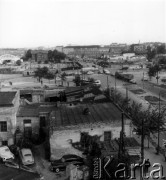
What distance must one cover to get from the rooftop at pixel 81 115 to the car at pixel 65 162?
196 centimetres

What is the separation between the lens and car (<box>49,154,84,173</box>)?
1606 centimetres

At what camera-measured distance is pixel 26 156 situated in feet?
56.7

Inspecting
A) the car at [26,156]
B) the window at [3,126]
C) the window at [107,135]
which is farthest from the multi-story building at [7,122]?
the window at [107,135]

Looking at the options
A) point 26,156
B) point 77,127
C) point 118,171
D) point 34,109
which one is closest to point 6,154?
point 26,156

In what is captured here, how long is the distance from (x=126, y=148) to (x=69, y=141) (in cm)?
338

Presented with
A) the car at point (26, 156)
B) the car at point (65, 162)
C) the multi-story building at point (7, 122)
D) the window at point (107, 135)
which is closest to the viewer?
the car at point (65, 162)

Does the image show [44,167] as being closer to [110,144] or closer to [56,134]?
[56,134]

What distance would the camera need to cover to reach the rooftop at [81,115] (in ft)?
61.4

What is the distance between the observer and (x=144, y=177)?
15.2 metres

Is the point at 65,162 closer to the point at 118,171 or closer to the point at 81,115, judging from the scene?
the point at 118,171

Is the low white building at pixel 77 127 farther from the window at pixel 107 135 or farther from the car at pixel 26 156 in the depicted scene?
the car at pixel 26 156

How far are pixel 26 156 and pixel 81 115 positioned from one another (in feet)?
16.1

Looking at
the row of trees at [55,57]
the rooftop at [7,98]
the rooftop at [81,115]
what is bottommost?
the rooftop at [81,115]

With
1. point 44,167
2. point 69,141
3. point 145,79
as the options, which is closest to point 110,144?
point 69,141
